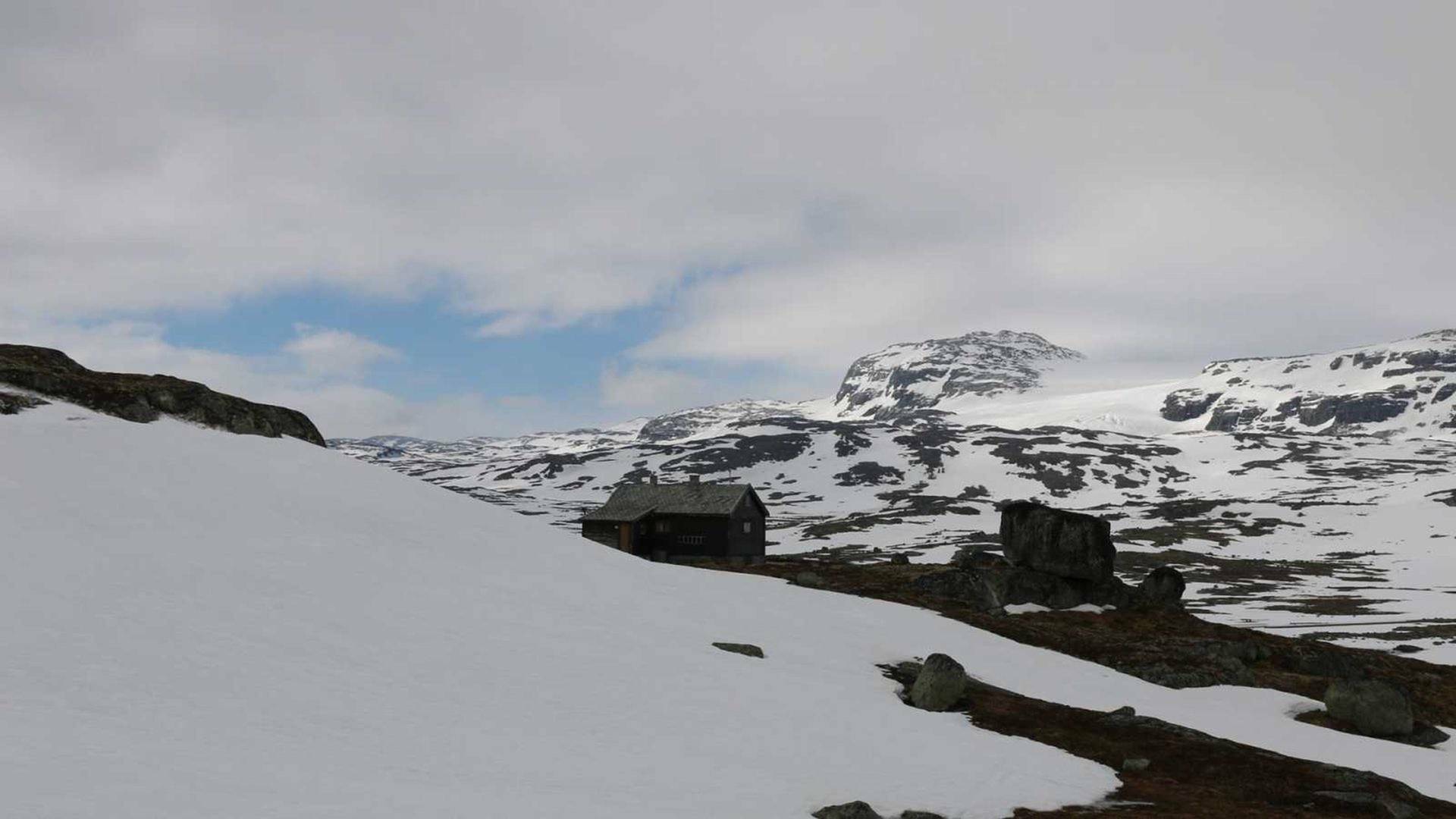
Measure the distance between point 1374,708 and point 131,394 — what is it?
5603cm

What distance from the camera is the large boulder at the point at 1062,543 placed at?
1996 inches

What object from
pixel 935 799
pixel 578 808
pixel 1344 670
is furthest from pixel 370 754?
pixel 1344 670

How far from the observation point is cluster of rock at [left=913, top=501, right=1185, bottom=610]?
166 feet

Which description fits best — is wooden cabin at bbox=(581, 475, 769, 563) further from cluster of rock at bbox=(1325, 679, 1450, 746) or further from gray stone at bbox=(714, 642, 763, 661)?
cluster of rock at bbox=(1325, 679, 1450, 746)

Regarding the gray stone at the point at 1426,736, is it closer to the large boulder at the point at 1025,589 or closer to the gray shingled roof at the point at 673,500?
the large boulder at the point at 1025,589

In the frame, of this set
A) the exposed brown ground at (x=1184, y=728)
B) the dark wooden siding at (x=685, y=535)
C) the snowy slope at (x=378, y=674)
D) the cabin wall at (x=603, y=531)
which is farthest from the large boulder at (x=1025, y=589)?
the cabin wall at (x=603, y=531)

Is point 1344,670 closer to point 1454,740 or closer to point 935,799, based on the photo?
point 1454,740

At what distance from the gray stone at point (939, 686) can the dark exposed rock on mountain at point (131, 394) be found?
36.0 metres

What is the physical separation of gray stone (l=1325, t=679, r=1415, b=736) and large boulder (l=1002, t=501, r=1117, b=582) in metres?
18.2

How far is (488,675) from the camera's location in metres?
22.2

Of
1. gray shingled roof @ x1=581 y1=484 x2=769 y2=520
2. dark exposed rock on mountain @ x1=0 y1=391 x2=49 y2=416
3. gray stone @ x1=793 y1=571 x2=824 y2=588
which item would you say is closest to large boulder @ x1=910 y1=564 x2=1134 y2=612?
gray stone @ x1=793 y1=571 x2=824 y2=588

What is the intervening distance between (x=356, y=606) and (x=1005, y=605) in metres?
38.1

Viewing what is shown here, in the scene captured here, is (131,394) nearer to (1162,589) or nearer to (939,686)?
(939,686)

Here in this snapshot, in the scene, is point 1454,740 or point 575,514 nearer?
point 1454,740
